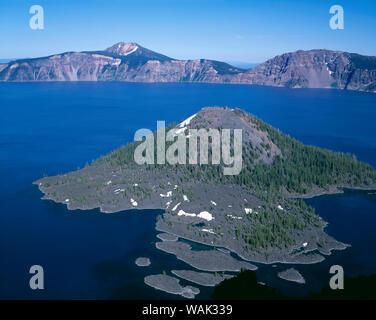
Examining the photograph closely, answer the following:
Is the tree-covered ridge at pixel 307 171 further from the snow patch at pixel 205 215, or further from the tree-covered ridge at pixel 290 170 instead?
the snow patch at pixel 205 215

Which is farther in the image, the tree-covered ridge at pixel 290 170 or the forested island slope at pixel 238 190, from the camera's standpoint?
the tree-covered ridge at pixel 290 170

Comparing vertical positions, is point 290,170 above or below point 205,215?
above

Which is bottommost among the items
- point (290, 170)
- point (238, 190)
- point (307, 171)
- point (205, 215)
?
point (205, 215)

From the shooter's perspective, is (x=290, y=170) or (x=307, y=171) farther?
(x=307, y=171)

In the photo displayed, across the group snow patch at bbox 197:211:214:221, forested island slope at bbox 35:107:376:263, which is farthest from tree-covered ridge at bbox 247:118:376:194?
snow patch at bbox 197:211:214:221

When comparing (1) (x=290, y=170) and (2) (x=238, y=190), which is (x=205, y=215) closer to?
(2) (x=238, y=190)

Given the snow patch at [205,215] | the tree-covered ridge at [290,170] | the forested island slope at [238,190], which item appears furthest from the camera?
the tree-covered ridge at [290,170]

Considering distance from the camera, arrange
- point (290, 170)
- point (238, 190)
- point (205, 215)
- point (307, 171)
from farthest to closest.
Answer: point (307, 171) < point (290, 170) < point (238, 190) < point (205, 215)

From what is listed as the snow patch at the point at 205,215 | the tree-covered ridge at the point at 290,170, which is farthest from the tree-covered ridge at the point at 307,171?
the snow patch at the point at 205,215

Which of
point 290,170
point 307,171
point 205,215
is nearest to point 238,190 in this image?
point 205,215

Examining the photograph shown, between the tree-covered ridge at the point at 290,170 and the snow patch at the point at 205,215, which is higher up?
the tree-covered ridge at the point at 290,170
